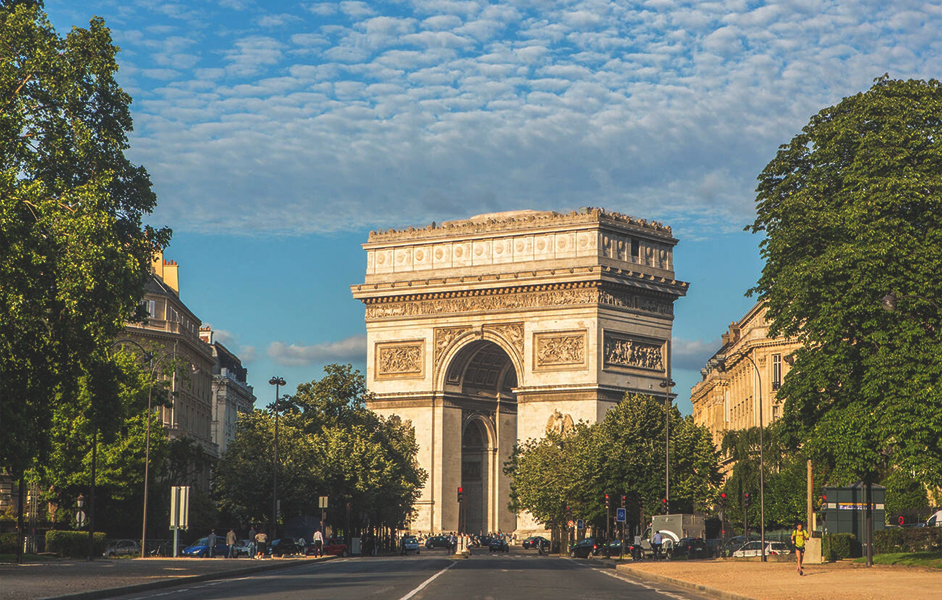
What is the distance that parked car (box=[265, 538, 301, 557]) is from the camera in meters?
70.9

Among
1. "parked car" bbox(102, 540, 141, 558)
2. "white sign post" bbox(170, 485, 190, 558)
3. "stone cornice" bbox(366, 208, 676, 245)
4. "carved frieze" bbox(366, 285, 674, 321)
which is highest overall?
"stone cornice" bbox(366, 208, 676, 245)

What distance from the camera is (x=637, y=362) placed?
98438 mm

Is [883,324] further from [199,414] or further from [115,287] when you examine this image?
[199,414]

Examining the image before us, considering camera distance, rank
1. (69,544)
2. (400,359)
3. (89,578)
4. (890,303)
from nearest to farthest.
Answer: (89,578) < (890,303) < (69,544) < (400,359)

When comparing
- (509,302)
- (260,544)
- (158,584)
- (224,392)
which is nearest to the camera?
(158,584)

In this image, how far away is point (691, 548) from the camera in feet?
226

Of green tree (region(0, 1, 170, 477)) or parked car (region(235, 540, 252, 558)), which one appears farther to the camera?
parked car (region(235, 540, 252, 558))

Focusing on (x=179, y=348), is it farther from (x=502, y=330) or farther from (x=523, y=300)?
(x=523, y=300)

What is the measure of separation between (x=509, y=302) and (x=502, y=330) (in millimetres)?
2116

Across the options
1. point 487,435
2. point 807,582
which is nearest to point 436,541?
point 487,435

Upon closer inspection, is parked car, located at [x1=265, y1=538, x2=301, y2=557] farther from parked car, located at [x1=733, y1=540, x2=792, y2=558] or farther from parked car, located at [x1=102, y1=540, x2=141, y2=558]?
parked car, located at [x1=733, y1=540, x2=792, y2=558]

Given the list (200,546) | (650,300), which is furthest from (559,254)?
(200,546)

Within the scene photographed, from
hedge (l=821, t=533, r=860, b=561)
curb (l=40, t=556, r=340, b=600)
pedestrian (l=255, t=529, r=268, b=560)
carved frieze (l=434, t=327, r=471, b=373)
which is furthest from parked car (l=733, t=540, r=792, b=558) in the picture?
carved frieze (l=434, t=327, r=471, b=373)

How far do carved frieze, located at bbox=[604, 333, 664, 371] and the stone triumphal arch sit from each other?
100mm
